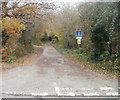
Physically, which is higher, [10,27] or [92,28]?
[10,27]

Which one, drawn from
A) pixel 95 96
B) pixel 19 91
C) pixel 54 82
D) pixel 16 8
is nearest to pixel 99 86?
pixel 95 96

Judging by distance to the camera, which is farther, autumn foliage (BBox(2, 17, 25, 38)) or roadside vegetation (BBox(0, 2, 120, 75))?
autumn foliage (BBox(2, 17, 25, 38))

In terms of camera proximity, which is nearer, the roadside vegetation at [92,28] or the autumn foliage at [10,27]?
the roadside vegetation at [92,28]

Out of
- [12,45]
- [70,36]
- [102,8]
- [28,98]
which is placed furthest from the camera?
[70,36]

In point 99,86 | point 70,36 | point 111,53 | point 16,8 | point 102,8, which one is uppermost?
point 16,8

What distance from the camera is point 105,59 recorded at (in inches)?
327

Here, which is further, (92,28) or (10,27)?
(10,27)

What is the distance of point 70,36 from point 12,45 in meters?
10.4

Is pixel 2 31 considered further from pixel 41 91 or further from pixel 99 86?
pixel 99 86

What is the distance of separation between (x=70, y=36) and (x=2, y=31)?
445 inches

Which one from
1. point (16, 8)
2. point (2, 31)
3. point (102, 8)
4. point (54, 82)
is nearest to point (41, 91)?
point (54, 82)

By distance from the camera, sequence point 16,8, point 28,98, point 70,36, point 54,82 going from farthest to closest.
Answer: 1. point 70,36
2. point 16,8
3. point 54,82
4. point 28,98

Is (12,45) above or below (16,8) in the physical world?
below

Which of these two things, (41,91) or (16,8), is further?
(16,8)
